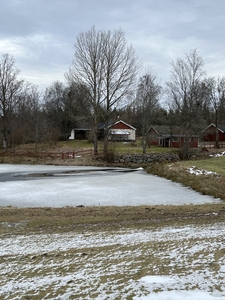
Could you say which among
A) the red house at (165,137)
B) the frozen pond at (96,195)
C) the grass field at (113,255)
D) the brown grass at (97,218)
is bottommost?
the frozen pond at (96,195)

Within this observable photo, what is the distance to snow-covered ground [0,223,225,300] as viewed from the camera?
152 inches

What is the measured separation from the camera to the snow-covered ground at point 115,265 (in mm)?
3863

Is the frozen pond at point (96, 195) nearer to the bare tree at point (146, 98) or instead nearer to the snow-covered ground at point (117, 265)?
the snow-covered ground at point (117, 265)

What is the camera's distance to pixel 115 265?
480cm

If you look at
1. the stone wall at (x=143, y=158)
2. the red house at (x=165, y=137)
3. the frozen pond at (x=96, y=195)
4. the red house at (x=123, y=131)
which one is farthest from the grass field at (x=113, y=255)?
the red house at (x=123, y=131)

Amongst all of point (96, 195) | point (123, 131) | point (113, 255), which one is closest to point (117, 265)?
point (113, 255)

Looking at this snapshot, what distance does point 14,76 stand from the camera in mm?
46781

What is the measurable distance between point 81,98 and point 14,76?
14313 millimetres

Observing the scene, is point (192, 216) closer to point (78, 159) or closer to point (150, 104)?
point (78, 159)

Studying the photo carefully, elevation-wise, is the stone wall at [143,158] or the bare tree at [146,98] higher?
the bare tree at [146,98]

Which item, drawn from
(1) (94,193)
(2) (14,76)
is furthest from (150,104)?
(1) (94,193)

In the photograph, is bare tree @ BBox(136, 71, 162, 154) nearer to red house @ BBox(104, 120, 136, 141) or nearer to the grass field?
red house @ BBox(104, 120, 136, 141)

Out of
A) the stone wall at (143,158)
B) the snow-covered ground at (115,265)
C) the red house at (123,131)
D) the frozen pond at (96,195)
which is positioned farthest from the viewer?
the red house at (123,131)

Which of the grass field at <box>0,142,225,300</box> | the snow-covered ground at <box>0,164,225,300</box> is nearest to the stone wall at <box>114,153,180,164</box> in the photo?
the grass field at <box>0,142,225,300</box>
